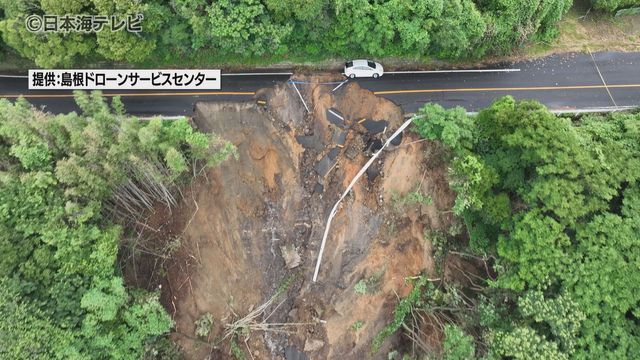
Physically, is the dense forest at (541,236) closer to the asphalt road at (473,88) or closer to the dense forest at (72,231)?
the asphalt road at (473,88)

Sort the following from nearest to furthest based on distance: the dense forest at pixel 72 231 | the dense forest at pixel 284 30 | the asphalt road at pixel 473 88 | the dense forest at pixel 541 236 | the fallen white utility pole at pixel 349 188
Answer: the dense forest at pixel 72 231 → the dense forest at pixel 541 236 → the dense forest at pixel 284 30 → the fallen white utility pole at pixel 349 188 → the asphalt road at pixel 473 88

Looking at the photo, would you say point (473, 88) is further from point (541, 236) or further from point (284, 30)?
point (284, 30)

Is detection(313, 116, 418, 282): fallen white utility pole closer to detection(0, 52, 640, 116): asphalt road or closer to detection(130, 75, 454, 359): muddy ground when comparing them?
detection(130, 75, 454, 359): muddy ground

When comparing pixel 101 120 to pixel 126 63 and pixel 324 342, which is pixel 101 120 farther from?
pixel 324 342

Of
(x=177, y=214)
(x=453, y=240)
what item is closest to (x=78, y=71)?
(x=177, y=214)

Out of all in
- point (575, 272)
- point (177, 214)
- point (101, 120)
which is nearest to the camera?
point (575, 272)

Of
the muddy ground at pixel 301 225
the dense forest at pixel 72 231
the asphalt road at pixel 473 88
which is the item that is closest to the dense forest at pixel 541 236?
the muddy ground at pixel 301 225

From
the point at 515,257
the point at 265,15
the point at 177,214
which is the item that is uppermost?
the point at 265,15
